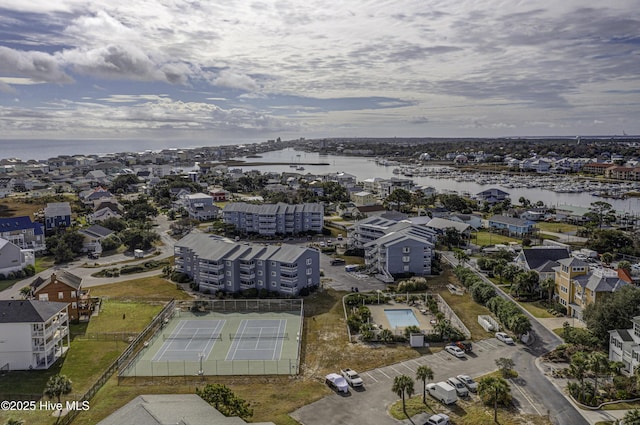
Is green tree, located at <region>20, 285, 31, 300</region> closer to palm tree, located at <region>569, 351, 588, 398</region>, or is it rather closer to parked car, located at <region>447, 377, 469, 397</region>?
parked car, located at <region>447, 377, 469, 397</region>

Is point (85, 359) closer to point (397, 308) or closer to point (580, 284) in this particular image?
point (397, 308)

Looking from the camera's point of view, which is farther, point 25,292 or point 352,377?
point 25,292

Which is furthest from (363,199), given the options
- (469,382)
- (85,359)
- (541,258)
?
(85,359)

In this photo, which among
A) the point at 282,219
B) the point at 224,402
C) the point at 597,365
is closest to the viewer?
the point at 224,402

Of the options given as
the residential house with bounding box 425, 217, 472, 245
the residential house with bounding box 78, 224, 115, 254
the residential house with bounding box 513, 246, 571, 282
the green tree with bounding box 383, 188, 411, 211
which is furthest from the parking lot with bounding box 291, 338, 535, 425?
the green tree with bounding box 383, 188, 411, 211

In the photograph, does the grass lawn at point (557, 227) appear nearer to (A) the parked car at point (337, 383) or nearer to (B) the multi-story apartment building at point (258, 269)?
(B) the multi-story apartment building at point (258, 269)
